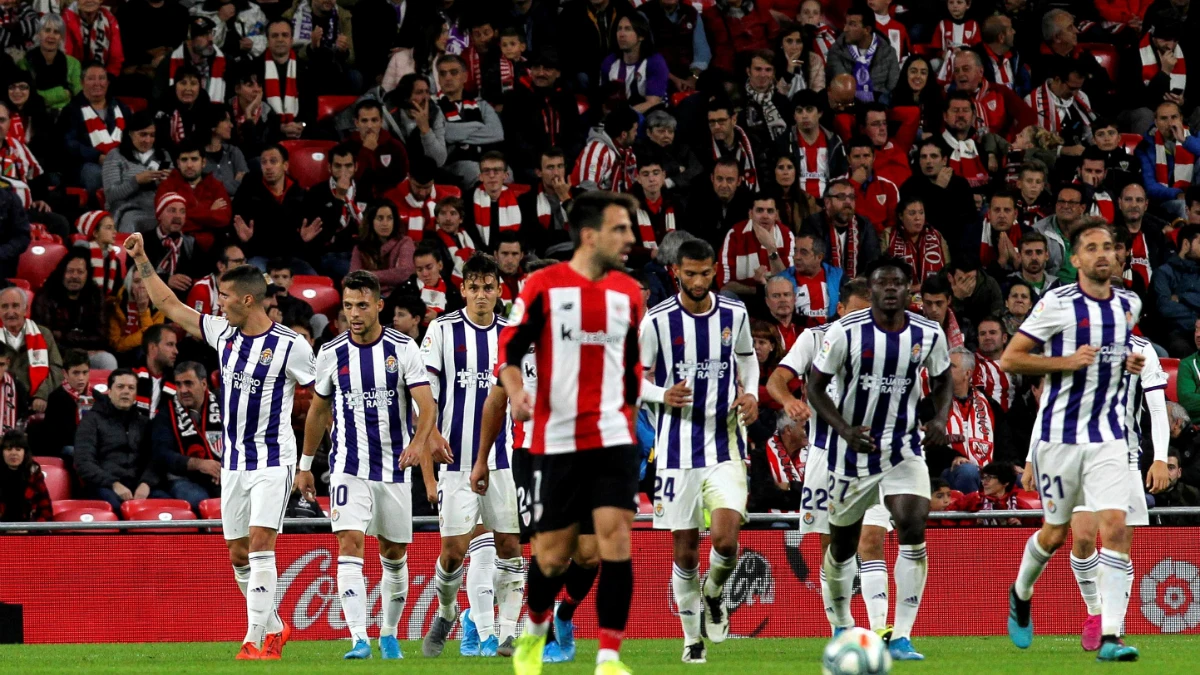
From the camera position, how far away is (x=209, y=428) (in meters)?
15.2

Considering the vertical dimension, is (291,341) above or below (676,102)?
below

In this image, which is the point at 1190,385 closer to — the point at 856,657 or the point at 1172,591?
the point at 1172,591

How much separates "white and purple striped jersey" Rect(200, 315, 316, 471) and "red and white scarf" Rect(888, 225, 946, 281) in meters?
8.79

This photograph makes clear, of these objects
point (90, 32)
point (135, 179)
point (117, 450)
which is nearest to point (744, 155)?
point (135, 179)

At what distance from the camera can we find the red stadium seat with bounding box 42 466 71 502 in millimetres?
14977

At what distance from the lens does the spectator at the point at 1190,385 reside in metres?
16.7

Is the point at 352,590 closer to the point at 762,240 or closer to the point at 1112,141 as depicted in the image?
the point at 762,240

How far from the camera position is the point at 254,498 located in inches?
431

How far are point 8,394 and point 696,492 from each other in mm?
7375

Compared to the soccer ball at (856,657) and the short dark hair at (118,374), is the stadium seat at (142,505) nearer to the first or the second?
the short dark hair at (118,374)

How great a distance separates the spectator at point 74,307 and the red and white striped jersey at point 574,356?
9369 millimetres

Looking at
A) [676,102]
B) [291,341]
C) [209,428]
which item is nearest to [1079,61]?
[676,102]

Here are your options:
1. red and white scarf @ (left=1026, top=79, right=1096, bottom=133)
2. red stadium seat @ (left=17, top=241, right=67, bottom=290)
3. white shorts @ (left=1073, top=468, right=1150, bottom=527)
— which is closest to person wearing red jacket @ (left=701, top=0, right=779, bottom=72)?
red and white scarf @ (left=1026, top=79, right=1096, bottom=133)

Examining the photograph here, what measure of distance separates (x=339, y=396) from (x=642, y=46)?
1050cm
